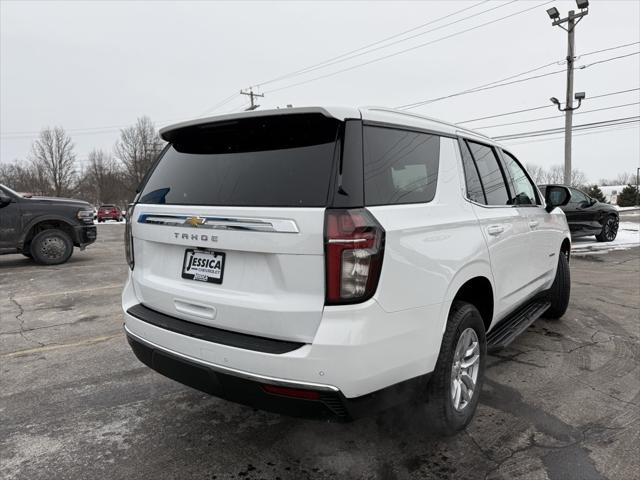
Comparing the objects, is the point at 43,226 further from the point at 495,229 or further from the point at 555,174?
the point at 555,174

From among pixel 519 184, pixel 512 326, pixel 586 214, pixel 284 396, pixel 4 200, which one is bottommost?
pixel 512 326

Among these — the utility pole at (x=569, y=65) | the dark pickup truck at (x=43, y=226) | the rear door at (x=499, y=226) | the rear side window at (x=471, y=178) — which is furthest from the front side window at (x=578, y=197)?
the dark pickup truck at (x=43, y=226)

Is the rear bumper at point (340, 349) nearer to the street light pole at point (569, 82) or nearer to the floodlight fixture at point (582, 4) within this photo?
the street light pole at point (569, 82)

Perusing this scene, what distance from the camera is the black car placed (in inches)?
503

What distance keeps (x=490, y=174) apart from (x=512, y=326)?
1244 millimetres

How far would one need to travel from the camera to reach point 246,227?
2121 millimetres

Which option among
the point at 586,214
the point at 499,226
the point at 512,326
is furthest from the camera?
the point at 586,214

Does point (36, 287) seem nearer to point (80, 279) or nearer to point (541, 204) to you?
point (80, 279)

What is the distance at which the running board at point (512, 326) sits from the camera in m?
3.25

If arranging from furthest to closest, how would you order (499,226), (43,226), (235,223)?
(43,226) → (499,226) → (235,223)

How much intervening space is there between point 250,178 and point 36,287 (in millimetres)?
6628

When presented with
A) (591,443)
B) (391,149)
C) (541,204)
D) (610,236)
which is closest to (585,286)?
(541,204)

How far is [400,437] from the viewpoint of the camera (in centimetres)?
269

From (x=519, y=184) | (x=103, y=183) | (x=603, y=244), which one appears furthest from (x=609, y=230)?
(x=103, y=183)
